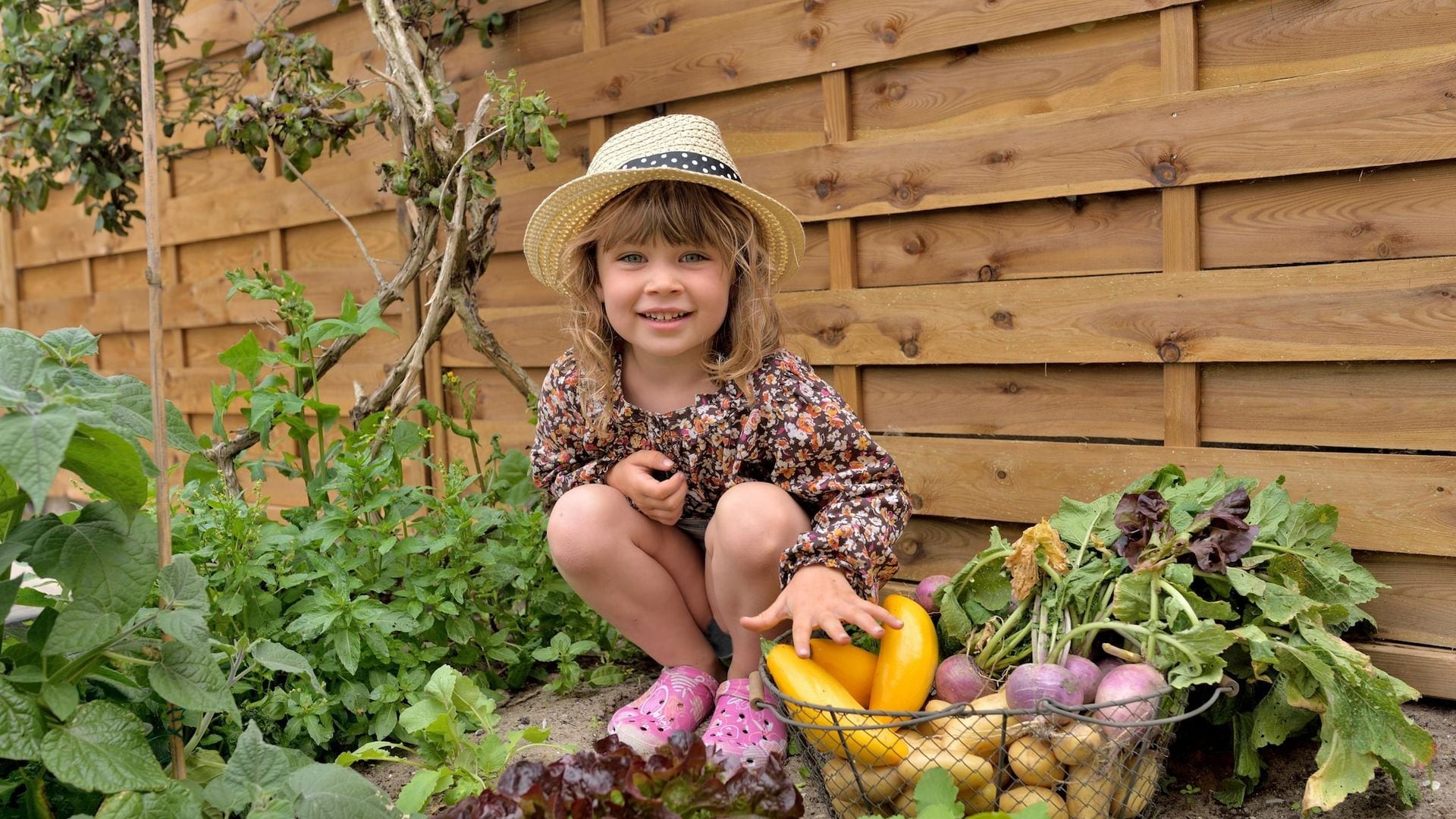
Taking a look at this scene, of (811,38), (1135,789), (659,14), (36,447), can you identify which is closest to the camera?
(36,447)

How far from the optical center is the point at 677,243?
212 cm

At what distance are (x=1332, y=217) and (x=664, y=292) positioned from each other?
1259mm

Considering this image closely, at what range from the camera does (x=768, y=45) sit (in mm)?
2961

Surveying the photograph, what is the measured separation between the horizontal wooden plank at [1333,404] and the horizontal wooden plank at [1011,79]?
0.63 metres

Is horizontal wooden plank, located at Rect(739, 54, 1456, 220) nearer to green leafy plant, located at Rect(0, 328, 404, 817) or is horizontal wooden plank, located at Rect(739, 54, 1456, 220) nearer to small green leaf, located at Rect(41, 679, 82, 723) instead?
green leafy plant, located at Rect(0, 328, 404, 817)

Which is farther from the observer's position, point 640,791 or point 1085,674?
point 1085,674

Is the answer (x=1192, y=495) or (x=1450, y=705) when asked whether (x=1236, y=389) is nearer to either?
(x=1192, y=495)

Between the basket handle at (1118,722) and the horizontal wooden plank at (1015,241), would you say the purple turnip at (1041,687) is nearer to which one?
the basket handle at (1118,722)

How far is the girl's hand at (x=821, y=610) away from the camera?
1785mm

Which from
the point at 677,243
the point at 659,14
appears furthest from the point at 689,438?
the point at 659,14

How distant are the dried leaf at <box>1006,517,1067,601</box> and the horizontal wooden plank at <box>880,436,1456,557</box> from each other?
25.1 inches

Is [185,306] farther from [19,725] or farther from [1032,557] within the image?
[1032,557]

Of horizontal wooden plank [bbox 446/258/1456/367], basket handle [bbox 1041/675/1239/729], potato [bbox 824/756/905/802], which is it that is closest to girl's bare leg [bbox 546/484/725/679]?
potato [bbox 824/756/905/802]

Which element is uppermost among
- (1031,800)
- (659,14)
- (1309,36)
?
(659,14)
